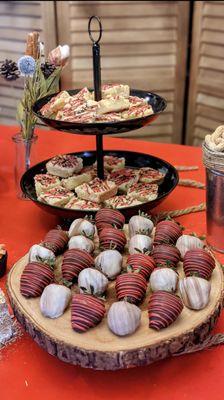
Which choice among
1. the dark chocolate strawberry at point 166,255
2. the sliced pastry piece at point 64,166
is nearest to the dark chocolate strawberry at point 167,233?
the dark chocolate strawberry at point 166,255

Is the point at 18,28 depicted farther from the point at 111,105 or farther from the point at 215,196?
the point at 215,196

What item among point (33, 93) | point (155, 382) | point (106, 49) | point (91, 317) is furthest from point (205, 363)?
point (106, 49)

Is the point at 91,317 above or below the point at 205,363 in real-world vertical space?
above

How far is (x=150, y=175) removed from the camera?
1.28 m

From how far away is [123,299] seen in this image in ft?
2.57

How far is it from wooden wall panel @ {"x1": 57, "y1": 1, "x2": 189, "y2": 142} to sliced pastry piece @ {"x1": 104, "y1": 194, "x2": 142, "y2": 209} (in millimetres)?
1606

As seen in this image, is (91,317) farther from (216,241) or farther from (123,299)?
(216,241)

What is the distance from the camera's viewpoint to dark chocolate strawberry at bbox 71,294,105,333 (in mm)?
739

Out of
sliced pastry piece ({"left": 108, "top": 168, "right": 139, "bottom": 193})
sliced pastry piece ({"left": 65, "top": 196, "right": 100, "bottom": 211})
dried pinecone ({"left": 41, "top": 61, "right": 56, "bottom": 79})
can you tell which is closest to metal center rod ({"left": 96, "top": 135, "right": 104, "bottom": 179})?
sliced pastry piece ({"left": 108, "top": 168, "right": 139, "bottom": 193})

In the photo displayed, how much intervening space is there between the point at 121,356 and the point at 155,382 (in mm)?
108

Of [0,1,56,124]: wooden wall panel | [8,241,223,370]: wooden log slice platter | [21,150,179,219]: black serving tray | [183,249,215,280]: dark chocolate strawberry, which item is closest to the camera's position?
[8,241,223,370]: wooden log slice platter

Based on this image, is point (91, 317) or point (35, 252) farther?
point (35, 252)

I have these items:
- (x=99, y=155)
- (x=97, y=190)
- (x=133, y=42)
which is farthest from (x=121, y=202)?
(x=133, y=42)

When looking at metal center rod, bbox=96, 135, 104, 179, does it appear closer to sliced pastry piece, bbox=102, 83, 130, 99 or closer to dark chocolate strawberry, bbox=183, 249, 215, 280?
sliced pastry piece, bbox=102, 83, 130, 99
